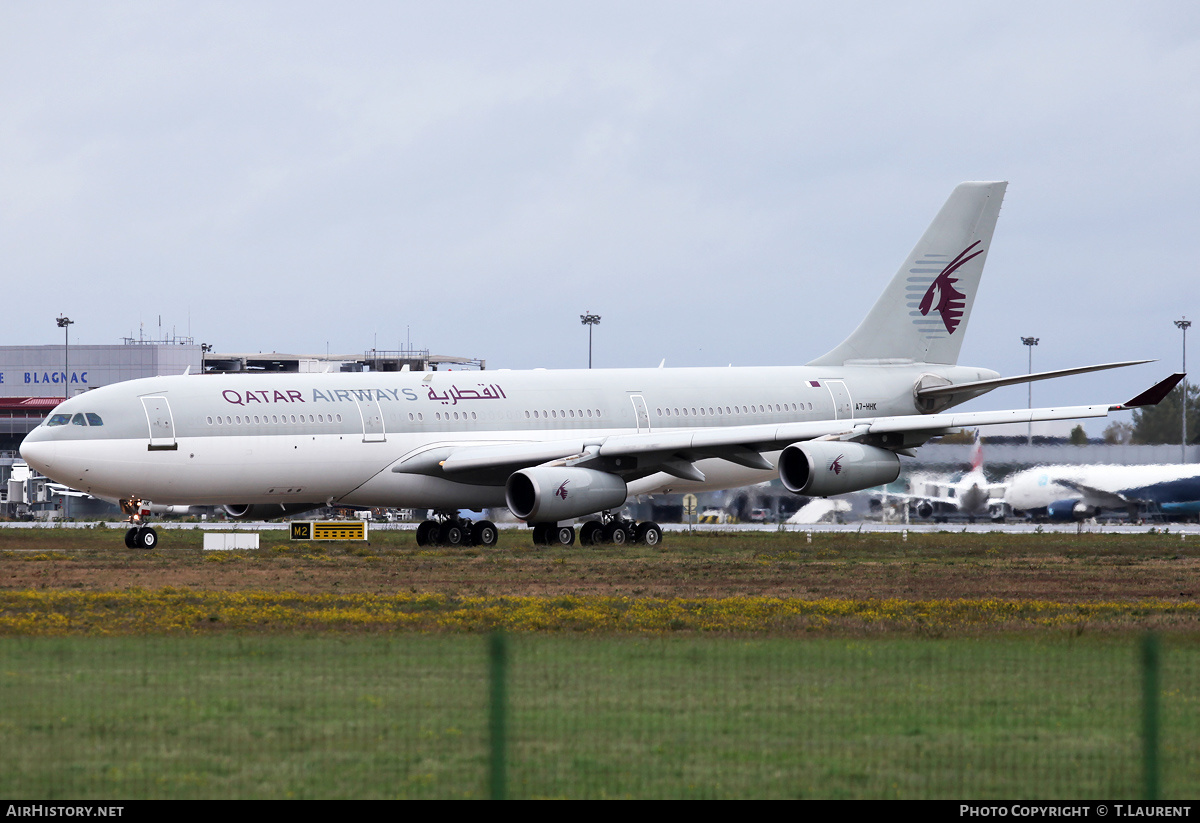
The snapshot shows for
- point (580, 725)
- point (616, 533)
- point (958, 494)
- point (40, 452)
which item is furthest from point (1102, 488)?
point (580, 725)

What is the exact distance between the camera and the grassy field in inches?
417

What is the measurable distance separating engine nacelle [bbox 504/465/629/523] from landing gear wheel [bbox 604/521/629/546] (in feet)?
9.34

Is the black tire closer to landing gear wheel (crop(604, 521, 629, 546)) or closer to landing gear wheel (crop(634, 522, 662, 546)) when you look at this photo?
landing gear wheel (crop(634, 522, 662, 546))

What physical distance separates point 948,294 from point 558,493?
16657 millimetres

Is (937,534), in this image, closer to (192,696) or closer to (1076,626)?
(1076,626)

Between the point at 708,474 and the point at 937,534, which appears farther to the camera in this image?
the point at 937,534

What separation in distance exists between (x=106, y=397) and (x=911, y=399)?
74.9 feet

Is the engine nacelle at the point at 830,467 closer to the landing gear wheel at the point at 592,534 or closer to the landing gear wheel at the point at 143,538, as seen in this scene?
the landing gear wheel at the point at 592,534

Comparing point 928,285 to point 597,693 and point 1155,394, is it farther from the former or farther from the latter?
point 597,693

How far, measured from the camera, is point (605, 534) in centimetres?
4072

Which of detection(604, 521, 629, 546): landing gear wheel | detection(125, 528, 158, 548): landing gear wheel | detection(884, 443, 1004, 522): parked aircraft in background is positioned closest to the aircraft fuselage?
detection(604, 521, 629, 546): landing gear wheel

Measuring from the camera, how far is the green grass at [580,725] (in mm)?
10430

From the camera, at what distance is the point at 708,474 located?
43188 millimetres
